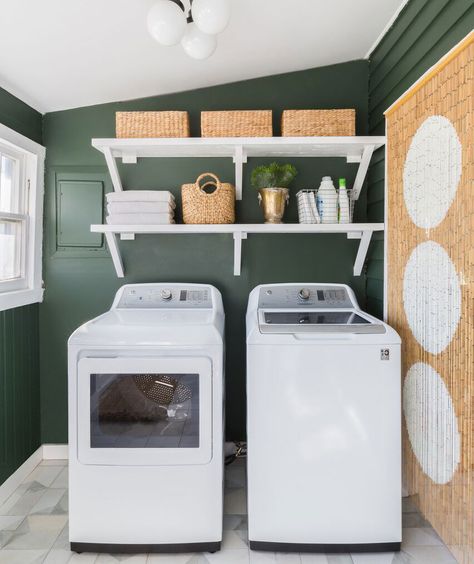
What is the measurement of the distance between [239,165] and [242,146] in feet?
0.41

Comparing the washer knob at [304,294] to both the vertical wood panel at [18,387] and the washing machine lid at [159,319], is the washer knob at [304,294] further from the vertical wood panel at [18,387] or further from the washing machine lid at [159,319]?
the vertical wood panel at [18,387]

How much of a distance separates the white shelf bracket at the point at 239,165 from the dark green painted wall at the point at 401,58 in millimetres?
813

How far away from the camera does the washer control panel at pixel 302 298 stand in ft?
8.56

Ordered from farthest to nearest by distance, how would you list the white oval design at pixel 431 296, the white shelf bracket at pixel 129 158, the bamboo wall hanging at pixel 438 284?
the white shelf bracket at pixel 129 158, the white oval design at pixel 431 296, the bamboo wall hanging at pixel 438 284

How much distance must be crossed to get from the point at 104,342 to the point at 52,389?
1177 mm

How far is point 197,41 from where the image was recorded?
1902 millimetres

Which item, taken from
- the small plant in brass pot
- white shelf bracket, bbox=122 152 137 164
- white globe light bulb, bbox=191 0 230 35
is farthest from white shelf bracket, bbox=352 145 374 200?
white shelf bracket, bbox=122 152 137 164

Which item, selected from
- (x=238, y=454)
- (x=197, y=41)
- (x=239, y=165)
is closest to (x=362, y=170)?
(x=239, y=165)

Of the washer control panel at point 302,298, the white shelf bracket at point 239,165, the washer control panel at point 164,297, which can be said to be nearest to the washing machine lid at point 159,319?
the washer control panel at point 164,297

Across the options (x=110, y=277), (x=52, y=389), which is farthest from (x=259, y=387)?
(x=52, y=389)

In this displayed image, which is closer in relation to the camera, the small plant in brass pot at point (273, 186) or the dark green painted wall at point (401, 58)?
the dark green painted wall at point (401, 58)

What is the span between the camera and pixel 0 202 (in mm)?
2549

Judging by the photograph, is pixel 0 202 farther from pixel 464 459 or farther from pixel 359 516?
pixel 464 459

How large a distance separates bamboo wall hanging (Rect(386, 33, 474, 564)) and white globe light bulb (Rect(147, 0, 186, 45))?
1067 mm
